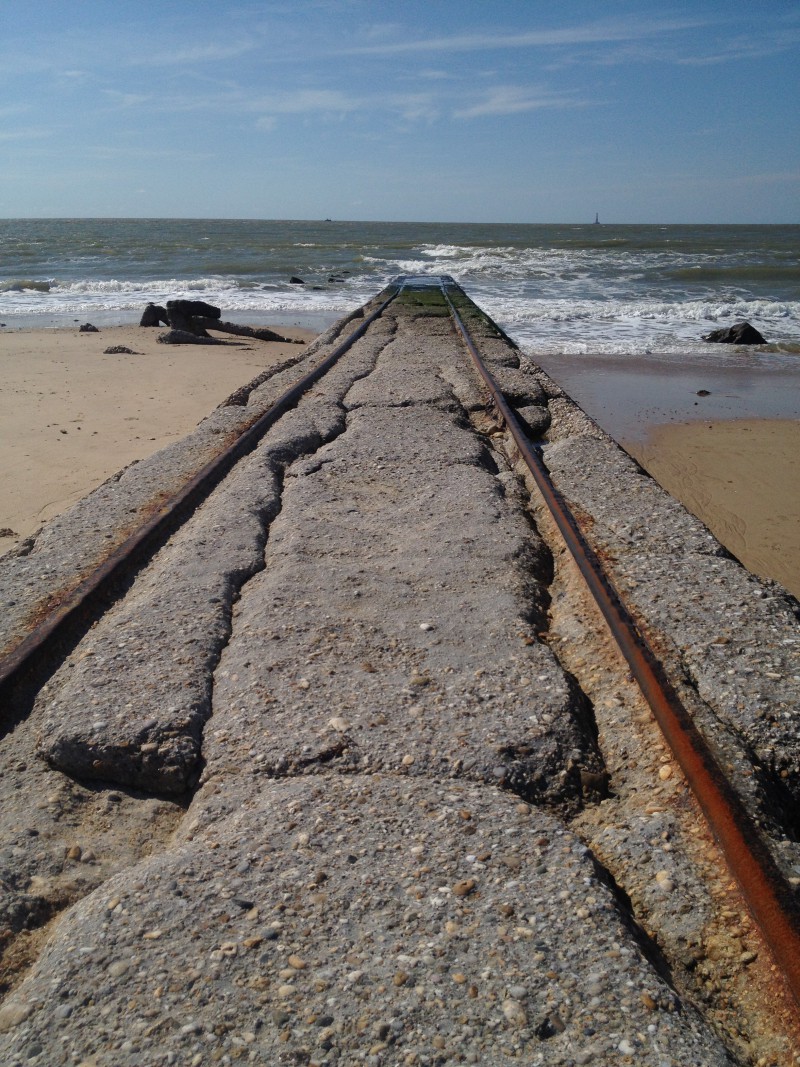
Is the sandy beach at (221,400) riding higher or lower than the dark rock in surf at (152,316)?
lower

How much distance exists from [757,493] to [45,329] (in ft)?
44.8

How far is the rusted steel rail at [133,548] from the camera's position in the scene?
2648 mm

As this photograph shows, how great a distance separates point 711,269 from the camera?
103ft

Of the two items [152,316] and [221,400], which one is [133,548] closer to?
[221,400]

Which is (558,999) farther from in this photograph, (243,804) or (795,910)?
(243,804)

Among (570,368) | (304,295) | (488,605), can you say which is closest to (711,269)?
(304,295)

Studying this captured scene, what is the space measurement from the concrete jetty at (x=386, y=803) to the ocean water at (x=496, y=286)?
1140 cm

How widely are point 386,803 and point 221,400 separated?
7575 mm

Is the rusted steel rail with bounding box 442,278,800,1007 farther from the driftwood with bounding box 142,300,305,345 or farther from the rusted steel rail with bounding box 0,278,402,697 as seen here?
the driftwood with bounding box 142,300,305,345

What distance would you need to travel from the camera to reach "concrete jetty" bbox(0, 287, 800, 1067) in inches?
57.7

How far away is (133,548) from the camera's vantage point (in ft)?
11.6

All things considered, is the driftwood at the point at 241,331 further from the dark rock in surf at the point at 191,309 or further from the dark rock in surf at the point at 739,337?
the dark rock in surf at the point at 739,337

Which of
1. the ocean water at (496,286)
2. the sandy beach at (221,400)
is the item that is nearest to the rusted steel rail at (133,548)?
the sandy beach at (221,400)

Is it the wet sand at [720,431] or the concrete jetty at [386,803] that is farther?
the wet sand at [720,431]
